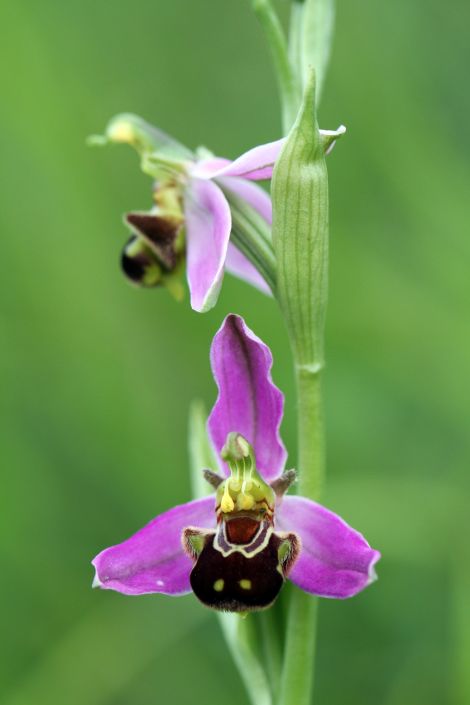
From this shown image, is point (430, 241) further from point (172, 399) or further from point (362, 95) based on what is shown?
point (172, 399)

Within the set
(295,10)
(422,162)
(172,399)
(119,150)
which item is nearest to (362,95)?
(422,162)

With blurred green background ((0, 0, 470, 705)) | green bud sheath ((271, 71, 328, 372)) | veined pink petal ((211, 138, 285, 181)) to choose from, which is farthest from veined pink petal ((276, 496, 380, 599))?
blurred green background ((0, 0, 470, 705))

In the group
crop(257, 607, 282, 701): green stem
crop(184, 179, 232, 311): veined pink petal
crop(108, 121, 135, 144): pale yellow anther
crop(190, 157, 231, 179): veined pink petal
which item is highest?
crop(108, 121, 135, 144): pale yellow anther

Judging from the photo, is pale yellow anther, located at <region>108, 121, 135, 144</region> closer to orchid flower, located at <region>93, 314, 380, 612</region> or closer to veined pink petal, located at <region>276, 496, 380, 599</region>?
orchid flower, located at <region>93, 314, 380, 612</region>

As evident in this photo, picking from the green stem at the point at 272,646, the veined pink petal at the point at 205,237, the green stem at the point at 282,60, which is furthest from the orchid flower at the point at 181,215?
the green stem at the point at 272,646

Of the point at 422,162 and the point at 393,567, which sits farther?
the point at 422,162
